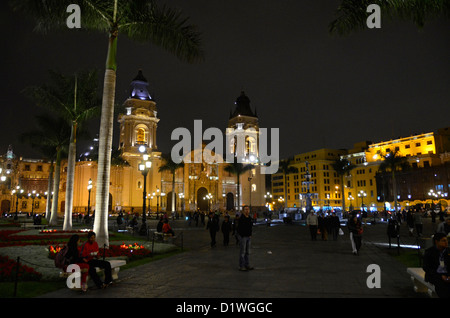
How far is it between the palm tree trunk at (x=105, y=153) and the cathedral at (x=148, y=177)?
Result: 41.6 m

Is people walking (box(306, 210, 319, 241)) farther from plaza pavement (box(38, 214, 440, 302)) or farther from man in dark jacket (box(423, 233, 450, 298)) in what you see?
man in dark jacket (box(423, 233, 450, 298))

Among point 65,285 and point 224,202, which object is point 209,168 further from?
point 65,285

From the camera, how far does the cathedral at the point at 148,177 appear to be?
60.4 m

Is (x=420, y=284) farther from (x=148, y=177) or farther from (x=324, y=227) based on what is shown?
(x=148, y=177)

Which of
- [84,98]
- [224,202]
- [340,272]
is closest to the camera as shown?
[340,272]

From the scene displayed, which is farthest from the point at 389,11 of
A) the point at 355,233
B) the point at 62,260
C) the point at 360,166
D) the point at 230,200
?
the point at 360,166

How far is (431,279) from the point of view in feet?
19.0

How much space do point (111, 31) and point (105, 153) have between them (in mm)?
5291

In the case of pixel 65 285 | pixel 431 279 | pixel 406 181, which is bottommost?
pixel 65 285

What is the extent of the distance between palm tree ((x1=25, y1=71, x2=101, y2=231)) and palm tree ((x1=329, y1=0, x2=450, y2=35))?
54.7 feet

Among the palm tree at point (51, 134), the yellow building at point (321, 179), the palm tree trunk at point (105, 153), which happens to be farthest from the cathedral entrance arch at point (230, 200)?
the palm tree trunk at point (105, 153)

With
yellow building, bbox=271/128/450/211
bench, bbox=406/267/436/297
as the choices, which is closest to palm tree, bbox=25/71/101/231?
bench, bbox=406/267/436/297
